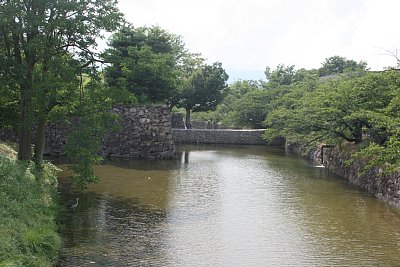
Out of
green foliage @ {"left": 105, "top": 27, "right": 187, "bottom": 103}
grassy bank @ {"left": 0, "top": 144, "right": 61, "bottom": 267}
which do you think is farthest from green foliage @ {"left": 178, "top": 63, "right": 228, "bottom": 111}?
grassy bank @ {"left": 0, "top": 144, "right": 61, "bottom": 267}

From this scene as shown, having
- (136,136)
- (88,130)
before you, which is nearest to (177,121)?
(136,136)

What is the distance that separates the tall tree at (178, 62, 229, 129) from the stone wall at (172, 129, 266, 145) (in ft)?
10.0

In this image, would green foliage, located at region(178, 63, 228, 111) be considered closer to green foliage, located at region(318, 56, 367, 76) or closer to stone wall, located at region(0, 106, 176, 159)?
stone wall, located at region(0, 106, 176, 159)

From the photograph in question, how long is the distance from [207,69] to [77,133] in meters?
30.0

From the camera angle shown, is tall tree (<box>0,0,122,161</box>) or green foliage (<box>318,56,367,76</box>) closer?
tall tree (<box>0,0,122,161</box>)

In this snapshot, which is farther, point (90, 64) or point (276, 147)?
point (276, 147)

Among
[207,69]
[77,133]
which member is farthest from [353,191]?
[207,69]

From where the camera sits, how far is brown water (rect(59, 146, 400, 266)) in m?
9.57

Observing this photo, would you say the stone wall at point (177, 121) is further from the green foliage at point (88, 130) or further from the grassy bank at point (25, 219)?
the grassy bank at point (25, 219)

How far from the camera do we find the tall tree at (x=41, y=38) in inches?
520

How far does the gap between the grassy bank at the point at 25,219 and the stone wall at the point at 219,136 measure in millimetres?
27075

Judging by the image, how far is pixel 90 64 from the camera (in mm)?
14719

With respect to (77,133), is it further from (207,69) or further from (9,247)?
(207,69)

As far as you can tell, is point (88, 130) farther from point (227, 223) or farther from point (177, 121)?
point (177, 121)
